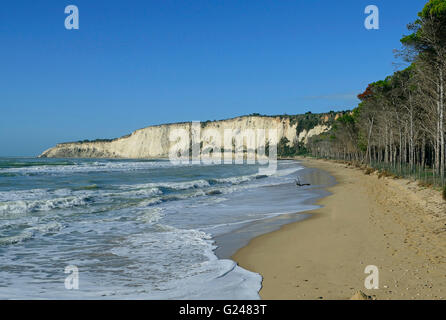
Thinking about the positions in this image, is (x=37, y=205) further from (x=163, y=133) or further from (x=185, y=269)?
(x=163, y=133)

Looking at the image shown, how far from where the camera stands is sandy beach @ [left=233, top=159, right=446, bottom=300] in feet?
17.5

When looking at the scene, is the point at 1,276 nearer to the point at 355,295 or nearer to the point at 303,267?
the point at 303,267

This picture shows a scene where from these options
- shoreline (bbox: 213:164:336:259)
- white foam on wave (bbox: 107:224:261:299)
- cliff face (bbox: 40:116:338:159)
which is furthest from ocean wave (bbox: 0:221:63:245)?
cliff face (bbox: 40:116:338:159)

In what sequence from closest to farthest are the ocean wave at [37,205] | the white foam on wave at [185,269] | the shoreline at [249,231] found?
1. the white foam on wave at [185,269]
2. the shoreline at [249,231]
3. the ocean wave at [37,205]

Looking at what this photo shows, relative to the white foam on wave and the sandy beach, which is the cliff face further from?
the white foam on wave

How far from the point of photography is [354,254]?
7418 mm

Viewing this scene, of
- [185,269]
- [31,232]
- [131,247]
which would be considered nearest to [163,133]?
[31,232]

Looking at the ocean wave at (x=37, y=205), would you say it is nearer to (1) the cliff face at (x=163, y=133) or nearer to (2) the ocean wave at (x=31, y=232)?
(2) the ocean wave at (x=31, y=232)

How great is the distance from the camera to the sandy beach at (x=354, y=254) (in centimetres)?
534

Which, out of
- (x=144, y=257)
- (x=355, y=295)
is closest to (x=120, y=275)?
(x=144, y=257)

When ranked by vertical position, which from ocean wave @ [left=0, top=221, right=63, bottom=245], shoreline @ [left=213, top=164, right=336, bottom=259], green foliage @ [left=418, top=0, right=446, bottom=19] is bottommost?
shoreline @ [left=213, top=164, right=336, bottom=259]

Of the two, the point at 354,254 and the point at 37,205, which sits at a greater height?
the point at 354,254

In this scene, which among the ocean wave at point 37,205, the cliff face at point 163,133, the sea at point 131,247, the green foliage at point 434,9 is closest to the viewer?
the sea at point 131,247

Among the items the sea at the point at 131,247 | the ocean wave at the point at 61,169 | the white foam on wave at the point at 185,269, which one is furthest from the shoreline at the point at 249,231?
the ocean wave at the point at 61,169
